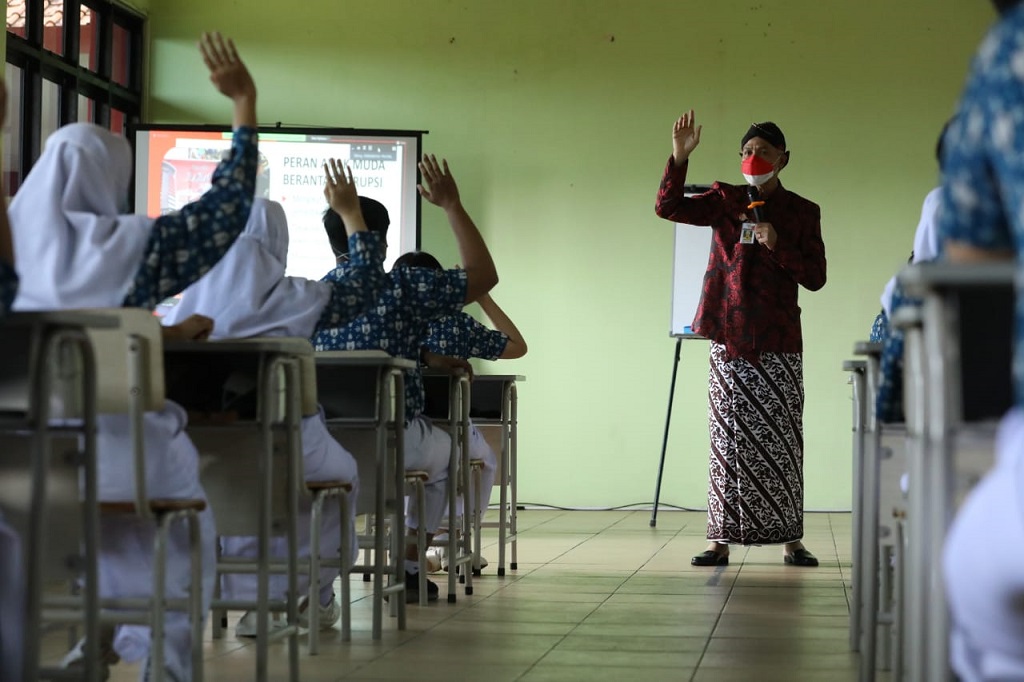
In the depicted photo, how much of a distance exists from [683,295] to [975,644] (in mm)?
6296

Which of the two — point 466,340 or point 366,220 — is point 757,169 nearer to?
point 466,340

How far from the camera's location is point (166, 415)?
255cm

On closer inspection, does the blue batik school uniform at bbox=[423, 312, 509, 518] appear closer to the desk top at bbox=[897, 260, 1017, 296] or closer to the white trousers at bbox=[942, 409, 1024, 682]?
the desk top at bbox=[897, 260, 1017, 296]

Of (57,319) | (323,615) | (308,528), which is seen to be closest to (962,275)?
(57,319)

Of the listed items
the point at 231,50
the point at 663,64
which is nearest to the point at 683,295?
the point at 663,64

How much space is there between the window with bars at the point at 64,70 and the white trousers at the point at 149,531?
4607mm

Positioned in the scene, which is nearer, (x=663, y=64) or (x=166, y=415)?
(x=166, y=415)

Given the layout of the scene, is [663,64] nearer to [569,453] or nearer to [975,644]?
[569,453]

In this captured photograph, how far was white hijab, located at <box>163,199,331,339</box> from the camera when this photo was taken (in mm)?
3312

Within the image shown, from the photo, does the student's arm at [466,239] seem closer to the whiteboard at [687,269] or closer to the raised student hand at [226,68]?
the raised student hand at [226,68]

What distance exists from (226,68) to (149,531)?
3.11 feet

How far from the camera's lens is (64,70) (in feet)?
24.4

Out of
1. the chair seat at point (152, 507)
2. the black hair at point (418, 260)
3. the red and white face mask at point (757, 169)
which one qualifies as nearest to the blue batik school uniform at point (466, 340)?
the black hair at point (418, 260)

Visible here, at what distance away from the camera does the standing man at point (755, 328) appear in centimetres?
509
